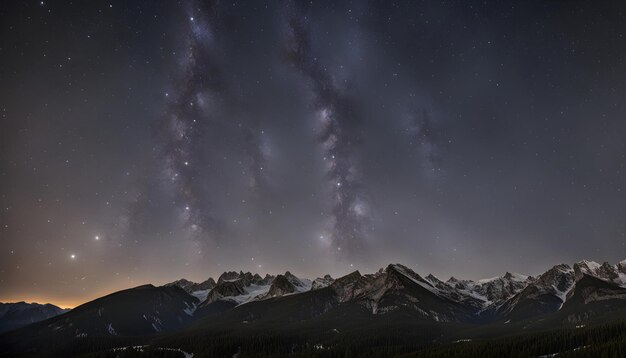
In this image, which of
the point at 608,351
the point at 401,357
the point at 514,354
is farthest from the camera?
the point at 401,357

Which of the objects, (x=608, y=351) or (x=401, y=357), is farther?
(x=401, y=357)

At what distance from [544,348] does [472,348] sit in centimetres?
3694

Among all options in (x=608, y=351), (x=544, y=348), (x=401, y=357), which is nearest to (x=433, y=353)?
(x=401, y=357)

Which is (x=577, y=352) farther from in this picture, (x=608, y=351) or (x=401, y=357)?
(x=401, y=357)

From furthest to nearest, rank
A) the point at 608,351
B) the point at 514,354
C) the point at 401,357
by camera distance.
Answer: the point at 401,357, the point at 514,354, the point at 608,351

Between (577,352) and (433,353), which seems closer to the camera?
(577,352)

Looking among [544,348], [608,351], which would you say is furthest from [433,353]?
[608,351]

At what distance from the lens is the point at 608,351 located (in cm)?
16425

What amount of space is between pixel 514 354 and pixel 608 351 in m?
37.2

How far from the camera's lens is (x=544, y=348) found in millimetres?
192750

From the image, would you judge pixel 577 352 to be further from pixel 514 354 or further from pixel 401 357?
pixel 401 357

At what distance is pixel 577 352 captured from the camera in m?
173

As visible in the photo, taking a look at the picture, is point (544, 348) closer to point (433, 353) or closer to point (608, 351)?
point (608, 351)

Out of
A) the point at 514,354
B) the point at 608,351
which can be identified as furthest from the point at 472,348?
the point at 608,351
